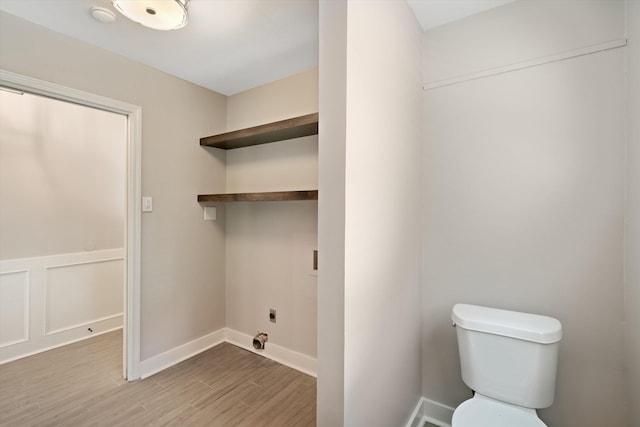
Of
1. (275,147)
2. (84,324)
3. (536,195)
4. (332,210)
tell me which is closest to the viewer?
(332,210)

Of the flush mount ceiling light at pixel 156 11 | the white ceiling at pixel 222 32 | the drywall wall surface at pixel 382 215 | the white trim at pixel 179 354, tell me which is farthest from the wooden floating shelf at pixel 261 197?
the white trim at pixel 179 354

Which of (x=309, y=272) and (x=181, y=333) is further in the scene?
(x=181, y=333)

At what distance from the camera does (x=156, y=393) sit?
6.31 feet

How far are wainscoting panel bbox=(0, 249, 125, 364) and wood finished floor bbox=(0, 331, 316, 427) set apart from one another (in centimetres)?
17

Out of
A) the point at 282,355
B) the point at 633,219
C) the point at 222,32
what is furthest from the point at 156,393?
the point at 633,219

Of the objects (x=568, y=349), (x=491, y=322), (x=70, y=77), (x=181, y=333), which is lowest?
(x=181, y=333)

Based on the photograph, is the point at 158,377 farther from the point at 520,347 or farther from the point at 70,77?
the point at 520,347

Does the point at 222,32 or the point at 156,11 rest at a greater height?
the point at 222,32

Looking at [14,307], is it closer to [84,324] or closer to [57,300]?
[57,300]

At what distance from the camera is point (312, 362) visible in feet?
7.25

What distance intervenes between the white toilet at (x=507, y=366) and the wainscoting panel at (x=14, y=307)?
3313 mm

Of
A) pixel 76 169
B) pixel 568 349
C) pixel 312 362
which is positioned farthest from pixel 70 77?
pixel 568 349

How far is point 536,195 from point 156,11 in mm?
2116

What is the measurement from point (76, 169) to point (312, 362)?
2878 mm
